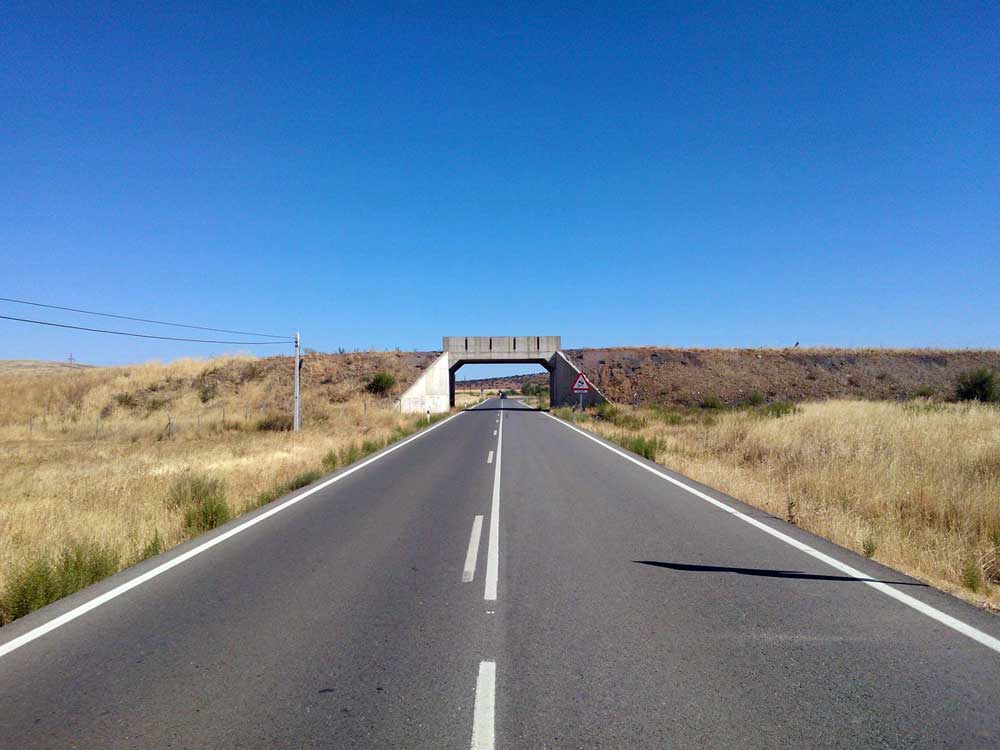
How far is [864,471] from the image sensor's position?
1180 cm

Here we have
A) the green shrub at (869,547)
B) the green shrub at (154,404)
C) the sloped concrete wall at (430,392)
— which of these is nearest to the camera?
the green shrub at (869,547)

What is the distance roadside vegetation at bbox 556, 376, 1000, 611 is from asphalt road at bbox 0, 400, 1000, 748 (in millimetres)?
836

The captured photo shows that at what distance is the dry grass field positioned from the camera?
7172 millimetres

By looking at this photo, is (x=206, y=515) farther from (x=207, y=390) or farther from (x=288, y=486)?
(x=207, y=390)

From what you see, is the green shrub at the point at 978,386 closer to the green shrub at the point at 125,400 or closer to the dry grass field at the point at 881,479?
the dry grass field at the point at 881,479

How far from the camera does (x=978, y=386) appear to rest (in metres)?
48.3

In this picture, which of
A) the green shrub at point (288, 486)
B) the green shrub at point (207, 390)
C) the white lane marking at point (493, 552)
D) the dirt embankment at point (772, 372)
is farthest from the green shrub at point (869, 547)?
the green shrub at point (207, 390)

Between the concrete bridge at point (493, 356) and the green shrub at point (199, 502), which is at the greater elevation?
the concrete bridge at point (493, 356)

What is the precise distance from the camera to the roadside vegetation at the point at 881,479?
7.18 meters

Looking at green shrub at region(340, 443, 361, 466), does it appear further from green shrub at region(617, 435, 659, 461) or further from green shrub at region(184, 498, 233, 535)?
green shrub at region(617, 435, 659, 461)

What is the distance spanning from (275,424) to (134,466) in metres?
15.1

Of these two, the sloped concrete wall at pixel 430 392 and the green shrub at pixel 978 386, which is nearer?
the green shrub at pixel 978 386

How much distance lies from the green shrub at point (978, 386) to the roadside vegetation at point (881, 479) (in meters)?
33.5

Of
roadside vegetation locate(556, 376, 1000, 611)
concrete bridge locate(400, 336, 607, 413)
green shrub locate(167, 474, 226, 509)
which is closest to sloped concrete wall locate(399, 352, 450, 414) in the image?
concrete bridge locate(400, 336, 607, 413)
